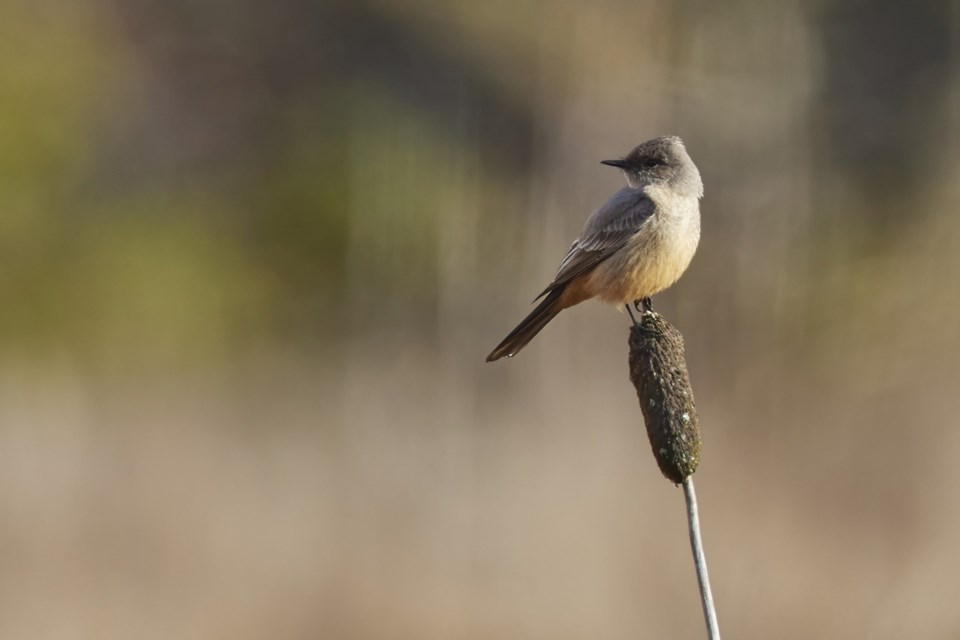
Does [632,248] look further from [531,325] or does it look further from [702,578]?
[702,578]

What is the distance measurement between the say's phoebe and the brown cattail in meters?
1.82

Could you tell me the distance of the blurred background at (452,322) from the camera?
9.27m

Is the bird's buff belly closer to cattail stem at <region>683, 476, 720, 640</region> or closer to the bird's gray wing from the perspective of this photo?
the bird's gray wing

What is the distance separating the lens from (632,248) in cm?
540

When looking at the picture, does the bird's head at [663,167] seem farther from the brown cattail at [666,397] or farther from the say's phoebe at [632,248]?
the brown cattail at [666,397]

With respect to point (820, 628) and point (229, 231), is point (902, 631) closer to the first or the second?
point (820, 628)

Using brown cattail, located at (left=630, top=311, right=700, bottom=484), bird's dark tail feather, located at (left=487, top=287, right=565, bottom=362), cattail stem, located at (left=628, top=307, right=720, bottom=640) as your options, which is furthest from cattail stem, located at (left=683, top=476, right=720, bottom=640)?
bird's dark tail feather, located at (left=487, top=287, right=565, bottom=362)

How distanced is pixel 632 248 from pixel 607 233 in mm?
161

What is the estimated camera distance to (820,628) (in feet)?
29.9

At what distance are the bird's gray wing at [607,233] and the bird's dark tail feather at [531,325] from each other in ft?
0.19

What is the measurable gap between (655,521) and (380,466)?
268 cm

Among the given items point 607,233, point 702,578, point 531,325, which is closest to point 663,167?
point 607,233

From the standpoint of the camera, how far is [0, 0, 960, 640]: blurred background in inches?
365

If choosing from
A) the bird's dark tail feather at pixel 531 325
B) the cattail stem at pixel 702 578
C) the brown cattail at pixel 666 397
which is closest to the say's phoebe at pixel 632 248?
the bird's dark tail feather at pixel 531 325
